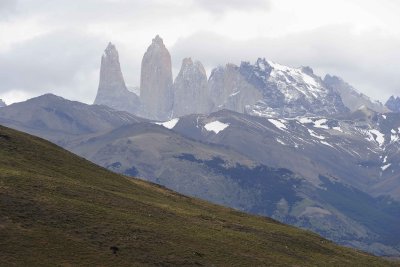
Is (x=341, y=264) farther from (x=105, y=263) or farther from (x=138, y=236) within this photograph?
(x=105, y=263)

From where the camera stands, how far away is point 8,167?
385 feet

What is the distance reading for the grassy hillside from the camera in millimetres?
87250

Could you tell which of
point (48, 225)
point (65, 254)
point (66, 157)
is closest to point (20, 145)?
point (66, 157)

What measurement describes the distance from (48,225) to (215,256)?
2338 cm

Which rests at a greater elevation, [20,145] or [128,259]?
[20,145]

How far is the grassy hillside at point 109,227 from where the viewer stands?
87.2 meters

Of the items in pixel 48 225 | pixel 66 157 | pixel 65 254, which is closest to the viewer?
pixel 65 254

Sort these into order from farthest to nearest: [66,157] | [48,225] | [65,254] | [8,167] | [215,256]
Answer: [66,157] → [8,167] → [215,256] → [48,225] → [65,254]

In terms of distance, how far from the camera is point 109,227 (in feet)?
320

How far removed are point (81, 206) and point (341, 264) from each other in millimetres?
45147

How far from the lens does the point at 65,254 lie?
278 ft

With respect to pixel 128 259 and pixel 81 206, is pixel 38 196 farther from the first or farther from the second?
pixel 128 259

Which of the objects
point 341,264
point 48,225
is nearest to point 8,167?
point 48,225

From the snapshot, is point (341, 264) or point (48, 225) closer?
point (48, 225)
